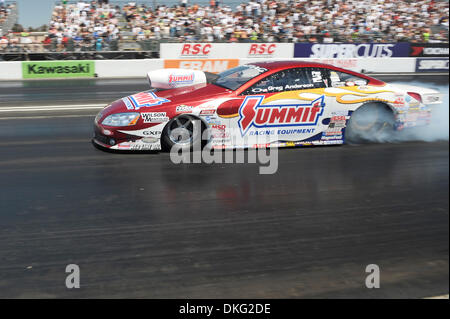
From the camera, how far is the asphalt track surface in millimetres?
3410

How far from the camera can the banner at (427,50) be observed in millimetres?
21406

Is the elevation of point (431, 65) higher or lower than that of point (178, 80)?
lower

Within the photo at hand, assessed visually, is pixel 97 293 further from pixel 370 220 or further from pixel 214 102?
pixel 214 102

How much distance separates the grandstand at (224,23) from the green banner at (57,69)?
2.04ft

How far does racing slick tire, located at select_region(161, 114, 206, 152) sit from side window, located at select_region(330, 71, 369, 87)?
79.4 inches

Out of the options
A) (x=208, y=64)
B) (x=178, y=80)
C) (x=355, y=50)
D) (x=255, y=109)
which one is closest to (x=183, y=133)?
(x=178, y=80)

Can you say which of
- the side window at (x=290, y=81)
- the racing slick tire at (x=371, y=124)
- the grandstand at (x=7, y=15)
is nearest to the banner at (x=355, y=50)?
the grandstand at (x=7, y=15)

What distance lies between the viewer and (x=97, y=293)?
3289 mm

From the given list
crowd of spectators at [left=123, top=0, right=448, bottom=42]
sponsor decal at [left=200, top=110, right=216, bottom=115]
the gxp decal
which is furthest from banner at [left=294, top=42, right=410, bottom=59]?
sponsor decal at [left=200, top=110, right=216, bottom=115]

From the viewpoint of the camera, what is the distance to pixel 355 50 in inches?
840

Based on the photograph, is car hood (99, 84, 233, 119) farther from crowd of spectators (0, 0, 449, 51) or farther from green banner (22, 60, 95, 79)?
crowd of spectators (0, 0, 449, 51)

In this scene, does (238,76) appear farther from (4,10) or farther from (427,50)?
(427,50)

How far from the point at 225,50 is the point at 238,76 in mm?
13712
